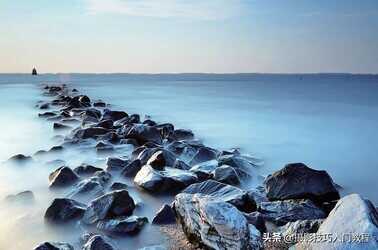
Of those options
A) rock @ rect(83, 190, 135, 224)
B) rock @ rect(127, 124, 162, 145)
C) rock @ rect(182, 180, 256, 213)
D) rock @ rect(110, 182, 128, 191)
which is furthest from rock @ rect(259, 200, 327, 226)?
rock @ rect(127, 124, 162, 145)

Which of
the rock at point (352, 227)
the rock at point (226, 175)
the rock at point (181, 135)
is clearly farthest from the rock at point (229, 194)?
the rock at point (181, 135)

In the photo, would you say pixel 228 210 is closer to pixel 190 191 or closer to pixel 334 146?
pixel 190 191

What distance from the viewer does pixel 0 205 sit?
676 cm

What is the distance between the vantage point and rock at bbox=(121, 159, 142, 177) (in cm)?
803

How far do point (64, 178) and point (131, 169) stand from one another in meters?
1.24

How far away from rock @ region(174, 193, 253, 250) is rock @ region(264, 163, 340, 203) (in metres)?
1.99

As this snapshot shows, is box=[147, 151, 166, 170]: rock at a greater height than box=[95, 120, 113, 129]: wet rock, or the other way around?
box=[147, 151, 166, 170]: rock

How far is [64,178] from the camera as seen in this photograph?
753 cm

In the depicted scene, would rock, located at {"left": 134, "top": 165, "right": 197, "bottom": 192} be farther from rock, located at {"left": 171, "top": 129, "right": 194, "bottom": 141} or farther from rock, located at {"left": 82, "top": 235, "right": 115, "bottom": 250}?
rock, located at {"left": 171, "top": 129, "right": 194, "bottom": 141}

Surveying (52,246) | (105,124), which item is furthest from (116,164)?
(105,124)

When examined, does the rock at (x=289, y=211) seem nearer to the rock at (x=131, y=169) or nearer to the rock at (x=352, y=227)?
the rock at (x=352, y=227)

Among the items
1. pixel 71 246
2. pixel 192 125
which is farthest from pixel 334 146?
pixel 71 246

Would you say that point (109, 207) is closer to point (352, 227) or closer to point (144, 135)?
point (352, 227)

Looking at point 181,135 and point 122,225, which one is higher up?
point 122,225
